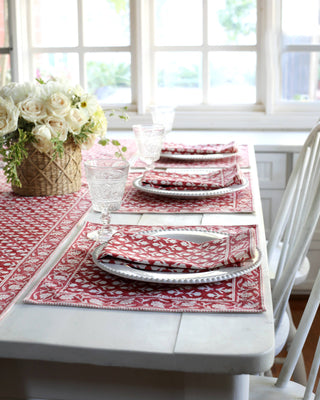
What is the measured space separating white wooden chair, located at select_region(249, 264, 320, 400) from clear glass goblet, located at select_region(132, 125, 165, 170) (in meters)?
0.77

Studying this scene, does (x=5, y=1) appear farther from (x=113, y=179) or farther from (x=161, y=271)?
(x=161, y=271)

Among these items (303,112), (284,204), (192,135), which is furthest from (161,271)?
(303,112)

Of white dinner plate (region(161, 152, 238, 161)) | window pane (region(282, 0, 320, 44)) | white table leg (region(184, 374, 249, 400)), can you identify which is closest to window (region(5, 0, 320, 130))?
window pane (region(282, 0, 320, 44))

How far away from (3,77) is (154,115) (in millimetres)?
1252

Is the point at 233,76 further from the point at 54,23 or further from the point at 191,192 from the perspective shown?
the point at 191,192

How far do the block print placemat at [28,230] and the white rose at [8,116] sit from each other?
0.66 feet

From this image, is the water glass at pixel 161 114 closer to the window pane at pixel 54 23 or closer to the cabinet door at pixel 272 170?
the cabinet door at pixel 272 170

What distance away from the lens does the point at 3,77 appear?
325 centimetres

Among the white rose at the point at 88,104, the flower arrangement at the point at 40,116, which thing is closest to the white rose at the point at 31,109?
the flower arrangement at the point at 40,116

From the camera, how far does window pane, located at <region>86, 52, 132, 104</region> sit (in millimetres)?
3295

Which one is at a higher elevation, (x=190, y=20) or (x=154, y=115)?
(x=190, y=20)

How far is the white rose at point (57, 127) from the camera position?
1535mm

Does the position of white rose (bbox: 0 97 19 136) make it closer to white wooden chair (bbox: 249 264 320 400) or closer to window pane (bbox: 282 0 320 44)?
white wooden chair (bbox: 249 264 320 400)

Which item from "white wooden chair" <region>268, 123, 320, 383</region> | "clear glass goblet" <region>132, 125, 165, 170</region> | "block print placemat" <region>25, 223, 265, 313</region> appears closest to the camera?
"block print placemat" <region>25, 223, 265, 313</region>
